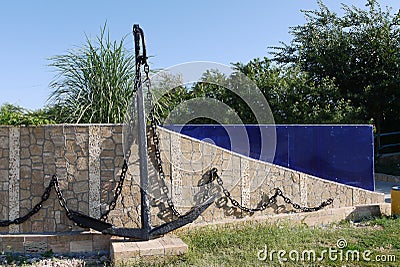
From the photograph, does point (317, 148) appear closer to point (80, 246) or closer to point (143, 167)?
point (143, 167)

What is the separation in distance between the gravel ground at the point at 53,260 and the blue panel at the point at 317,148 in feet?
13.1

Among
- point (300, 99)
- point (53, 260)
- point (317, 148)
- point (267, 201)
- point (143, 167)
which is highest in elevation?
point (300, 99)

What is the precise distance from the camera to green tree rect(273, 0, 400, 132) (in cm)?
1523

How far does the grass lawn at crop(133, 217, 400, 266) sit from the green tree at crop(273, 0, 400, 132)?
29.3 ft

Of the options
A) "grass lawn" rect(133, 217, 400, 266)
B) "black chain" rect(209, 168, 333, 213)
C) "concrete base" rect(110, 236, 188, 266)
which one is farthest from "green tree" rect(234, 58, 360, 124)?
"concrete base" rect(110, 236, 188, 266)

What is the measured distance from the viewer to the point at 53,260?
5691 millimetres

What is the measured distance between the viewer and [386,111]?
16016mm

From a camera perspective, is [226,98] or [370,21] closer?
[226,98]

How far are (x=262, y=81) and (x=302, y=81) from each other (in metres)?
1.28

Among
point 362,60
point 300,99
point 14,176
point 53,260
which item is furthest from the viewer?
point 362,60

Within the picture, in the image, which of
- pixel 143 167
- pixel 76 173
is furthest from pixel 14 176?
pixel 143 167

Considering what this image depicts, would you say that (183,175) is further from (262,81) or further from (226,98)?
(262,81)

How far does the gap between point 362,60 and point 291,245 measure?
1186 cm

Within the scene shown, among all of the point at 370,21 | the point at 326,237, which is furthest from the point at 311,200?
the point at 370,21
